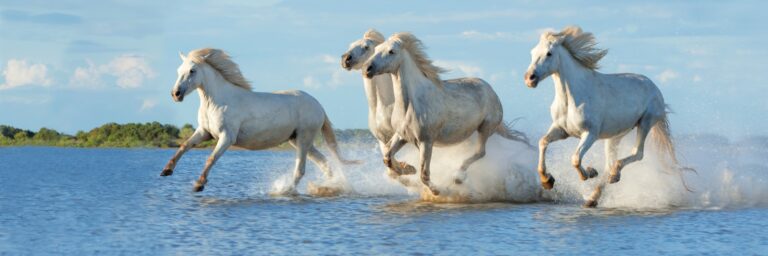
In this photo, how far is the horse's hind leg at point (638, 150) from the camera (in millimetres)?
13719

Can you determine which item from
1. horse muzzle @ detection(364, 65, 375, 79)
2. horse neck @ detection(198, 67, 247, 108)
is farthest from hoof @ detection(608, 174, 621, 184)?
horse neck @ detection(198, 67, 247, 108)

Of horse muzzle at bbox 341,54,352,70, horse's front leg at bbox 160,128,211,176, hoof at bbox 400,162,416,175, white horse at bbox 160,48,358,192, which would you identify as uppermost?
horse muzzle at bbox 341,54,352,70

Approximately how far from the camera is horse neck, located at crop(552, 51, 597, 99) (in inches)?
530

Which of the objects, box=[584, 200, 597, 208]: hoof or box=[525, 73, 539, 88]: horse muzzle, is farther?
box=[584, 200, 597, 208]: hoof

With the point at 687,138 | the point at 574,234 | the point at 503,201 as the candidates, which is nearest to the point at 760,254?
the point at 574,234

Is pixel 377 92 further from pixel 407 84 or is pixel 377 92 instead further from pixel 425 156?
pixel 425 156

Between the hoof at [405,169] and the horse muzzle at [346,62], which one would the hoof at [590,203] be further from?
the horse muzzle at [346,62]

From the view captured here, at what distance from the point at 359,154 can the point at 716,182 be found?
5.90 m

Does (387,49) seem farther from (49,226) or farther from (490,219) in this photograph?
(49,226)

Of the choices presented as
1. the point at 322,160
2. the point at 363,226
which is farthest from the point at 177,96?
the point at 363,226

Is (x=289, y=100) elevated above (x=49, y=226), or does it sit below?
above

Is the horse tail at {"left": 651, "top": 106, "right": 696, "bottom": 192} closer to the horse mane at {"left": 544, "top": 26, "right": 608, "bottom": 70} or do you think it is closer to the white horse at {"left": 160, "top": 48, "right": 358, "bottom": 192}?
the horse mane at {"left": 544, "top": 26, "right": 608, "bottom": 70}

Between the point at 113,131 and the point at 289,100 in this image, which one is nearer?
the point at 289,100

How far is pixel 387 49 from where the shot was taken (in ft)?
44.6
